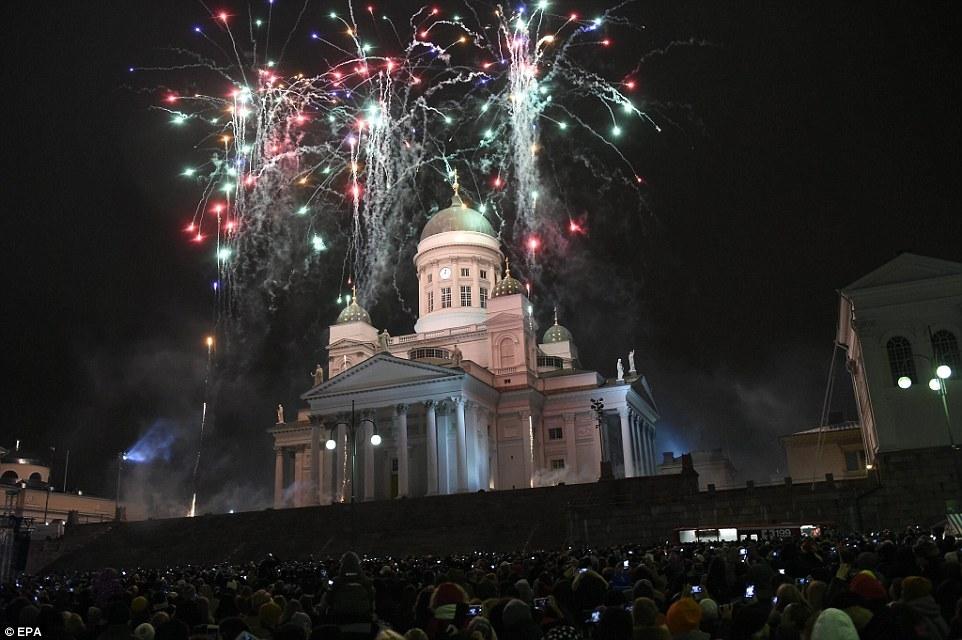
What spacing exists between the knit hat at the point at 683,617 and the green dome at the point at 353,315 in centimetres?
6346

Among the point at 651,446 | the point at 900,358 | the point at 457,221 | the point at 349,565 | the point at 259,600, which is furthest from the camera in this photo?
the point at 651,446

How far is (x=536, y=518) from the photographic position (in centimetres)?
4122

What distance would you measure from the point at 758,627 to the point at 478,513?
121 feet

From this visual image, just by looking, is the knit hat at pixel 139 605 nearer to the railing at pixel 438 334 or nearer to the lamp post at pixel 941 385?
the lamp post at pixel 941 385

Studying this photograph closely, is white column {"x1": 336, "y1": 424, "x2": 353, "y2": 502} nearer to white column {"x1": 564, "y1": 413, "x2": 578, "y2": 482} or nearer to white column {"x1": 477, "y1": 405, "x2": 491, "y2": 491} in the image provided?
white column {"x1": 477, "y1": 405, "x2": 491, "y2": 491}

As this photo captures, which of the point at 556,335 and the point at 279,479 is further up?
the point at 556,335

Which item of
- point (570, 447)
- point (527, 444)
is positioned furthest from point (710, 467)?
point (527, 444)

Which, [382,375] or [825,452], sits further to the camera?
[825,452]

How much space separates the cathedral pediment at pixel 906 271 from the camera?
38844 mm

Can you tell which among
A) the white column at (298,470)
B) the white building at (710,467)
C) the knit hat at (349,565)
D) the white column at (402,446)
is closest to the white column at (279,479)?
the white column at (298,470)

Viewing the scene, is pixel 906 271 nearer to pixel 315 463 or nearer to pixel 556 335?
pixel 556 335

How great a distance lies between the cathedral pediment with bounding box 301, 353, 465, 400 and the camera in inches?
2174

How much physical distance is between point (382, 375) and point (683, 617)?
50515 millimetres

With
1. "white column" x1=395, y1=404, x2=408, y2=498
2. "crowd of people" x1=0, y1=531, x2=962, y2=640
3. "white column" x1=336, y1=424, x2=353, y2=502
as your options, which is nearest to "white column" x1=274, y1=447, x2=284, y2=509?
"white column" x1=336, y1=424, x2=353, y2=502
